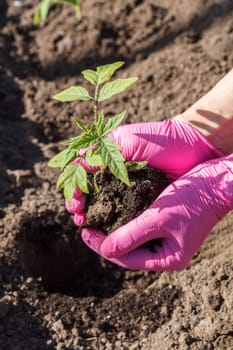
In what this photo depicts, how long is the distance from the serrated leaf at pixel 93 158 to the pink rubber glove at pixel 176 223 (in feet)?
1.05

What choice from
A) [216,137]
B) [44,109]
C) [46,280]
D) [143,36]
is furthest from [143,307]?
[143,36]

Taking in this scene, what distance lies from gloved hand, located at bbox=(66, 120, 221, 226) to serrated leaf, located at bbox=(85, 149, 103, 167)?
0.27m

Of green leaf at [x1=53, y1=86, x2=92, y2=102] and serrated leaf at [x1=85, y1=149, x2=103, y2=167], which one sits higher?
green leaf at [x1=53, y1=86, x2=92, y2=102]

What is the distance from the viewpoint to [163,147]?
242 centimetres

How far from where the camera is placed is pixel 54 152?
3047mm

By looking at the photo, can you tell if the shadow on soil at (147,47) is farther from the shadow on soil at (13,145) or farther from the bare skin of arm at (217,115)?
the bare skin of arm at (217,115)

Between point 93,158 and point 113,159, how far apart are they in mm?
80

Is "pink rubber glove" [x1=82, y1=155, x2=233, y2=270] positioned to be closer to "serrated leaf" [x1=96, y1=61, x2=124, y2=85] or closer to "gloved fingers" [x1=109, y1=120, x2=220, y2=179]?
"gloved fingers" [x1=109, y1=120, x2=220, y2=179]

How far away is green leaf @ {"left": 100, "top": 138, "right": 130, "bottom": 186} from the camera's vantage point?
6.57 ft

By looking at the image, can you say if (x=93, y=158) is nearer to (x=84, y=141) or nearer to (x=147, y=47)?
(x=84, y=141)

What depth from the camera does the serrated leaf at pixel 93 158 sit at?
2056 mm

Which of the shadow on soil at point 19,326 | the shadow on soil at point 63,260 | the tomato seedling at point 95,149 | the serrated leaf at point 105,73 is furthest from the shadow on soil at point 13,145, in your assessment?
the serrated leaf at point 105,73

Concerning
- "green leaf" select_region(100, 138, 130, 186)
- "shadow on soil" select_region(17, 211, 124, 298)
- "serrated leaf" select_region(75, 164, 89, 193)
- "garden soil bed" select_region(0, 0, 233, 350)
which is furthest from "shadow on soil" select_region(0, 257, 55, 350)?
"green leaf" select_region(100, 138, 130, 186)

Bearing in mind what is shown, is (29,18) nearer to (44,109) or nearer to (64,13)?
(64,13)
